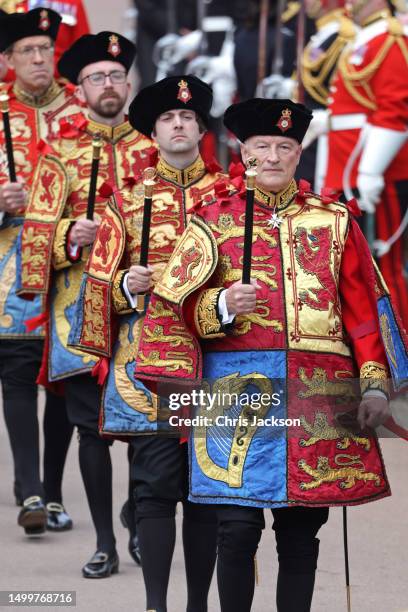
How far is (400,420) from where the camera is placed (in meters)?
5.62

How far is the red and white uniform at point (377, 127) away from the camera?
9.91 m

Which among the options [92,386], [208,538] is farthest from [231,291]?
[92,386]

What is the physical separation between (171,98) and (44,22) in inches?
58.8

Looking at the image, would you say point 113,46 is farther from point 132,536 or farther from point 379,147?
point 379,147

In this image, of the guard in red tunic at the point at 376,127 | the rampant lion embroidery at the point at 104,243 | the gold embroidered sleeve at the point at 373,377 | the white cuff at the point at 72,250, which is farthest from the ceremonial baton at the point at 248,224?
the guard in red tunic at the point at 376,127

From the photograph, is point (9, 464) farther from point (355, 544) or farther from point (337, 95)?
point (337, 95)

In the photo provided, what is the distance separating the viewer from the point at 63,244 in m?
7.04

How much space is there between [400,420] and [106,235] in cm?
137

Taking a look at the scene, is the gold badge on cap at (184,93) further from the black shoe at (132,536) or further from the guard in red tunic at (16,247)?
the black shoe at (132,536)

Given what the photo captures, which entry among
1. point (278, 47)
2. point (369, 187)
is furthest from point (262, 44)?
point (369, 187)

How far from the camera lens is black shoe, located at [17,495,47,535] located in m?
7.34

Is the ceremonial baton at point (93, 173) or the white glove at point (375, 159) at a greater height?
the ceremonial baton at point (93, 173)

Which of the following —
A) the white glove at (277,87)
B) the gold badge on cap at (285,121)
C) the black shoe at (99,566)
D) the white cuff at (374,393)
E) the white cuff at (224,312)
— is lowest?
the black shoe at (99,566)

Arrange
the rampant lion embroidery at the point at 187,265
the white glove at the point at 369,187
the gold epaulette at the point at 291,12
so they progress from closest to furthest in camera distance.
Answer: the rampant lion embroidery at the point at 187,265 → the white glove at the point at 369,187 → the gold epaulette at the point at 291,12
